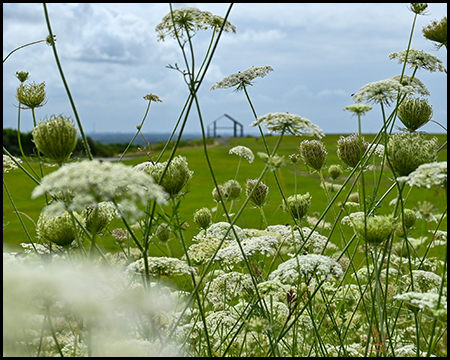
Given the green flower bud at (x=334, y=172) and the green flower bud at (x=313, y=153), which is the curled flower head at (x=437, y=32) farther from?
the green flower bud at (x=334, y=172)

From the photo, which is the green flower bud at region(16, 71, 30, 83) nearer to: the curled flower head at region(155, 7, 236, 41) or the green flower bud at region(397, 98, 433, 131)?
the curled flower head at region(155, 7, 236, 41)

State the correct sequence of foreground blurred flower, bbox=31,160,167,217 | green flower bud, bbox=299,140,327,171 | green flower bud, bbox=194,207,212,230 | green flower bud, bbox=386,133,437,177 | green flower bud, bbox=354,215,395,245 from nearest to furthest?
1. foreground blurred flower, bbox=31,160,167,217
2. green flower bud, bbox=354,215,395,245
3. green flower bud, bbox=386,133,437,177
4. green flower bud, bbox=299,140,327,171
5. green flower bud, bbox=194,207,212,230

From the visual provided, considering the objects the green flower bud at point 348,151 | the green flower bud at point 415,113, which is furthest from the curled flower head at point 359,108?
the green flower bud at point 348,151

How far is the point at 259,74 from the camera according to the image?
2.33 meters

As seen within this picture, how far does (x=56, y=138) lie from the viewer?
4.69ft

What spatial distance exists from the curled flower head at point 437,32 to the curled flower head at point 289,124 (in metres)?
0.97

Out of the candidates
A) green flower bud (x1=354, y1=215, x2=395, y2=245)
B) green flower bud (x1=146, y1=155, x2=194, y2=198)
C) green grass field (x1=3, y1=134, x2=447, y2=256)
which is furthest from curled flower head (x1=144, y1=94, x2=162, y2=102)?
green grass field (x1=3, y1=134, x2=447, y2=256)

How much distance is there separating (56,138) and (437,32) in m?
1.84

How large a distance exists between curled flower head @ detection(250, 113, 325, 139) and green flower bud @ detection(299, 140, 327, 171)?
42.3 inches

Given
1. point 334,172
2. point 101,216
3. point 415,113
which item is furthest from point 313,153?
point 101,216

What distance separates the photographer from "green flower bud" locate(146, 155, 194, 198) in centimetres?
181

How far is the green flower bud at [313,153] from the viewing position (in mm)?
2686

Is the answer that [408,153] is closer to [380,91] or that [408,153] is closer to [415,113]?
[380,91]

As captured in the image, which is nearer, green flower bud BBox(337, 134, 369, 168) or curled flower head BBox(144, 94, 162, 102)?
green flower bud BBox(337, 134, 369, 168)
